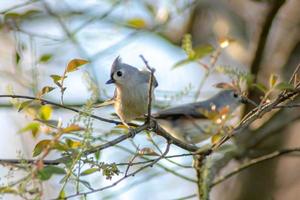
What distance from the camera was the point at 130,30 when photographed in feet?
10.9

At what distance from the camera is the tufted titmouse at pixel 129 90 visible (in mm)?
2184

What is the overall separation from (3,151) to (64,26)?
4.98ft

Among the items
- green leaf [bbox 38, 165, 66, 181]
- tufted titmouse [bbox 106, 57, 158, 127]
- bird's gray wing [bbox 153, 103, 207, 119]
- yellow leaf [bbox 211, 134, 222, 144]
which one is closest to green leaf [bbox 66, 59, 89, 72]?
green leaf [bbox 38, 165, 66, 181]

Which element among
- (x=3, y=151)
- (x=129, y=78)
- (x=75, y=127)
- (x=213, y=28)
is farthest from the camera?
(x=3, y=151)

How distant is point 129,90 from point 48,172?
3.42 ft

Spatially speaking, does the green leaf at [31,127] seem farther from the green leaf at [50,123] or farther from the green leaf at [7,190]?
the green leaf at [7,190]

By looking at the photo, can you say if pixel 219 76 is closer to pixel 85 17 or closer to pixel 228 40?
pixel 85 17

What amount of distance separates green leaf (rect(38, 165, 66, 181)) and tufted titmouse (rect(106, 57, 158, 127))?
75 cm

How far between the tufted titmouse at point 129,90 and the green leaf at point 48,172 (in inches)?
29.5

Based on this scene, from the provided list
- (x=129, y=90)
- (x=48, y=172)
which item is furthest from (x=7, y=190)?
(x=129, y=90)

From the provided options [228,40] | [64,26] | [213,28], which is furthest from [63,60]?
[228,40]

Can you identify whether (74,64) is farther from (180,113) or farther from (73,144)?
(180,113)

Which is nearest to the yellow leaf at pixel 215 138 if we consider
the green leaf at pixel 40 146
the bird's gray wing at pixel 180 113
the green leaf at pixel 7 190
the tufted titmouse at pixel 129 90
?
the tufted titmouse at pixel 129 90

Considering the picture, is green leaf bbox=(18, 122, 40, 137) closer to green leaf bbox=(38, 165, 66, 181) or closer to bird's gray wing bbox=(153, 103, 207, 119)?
green leaf bbox=(38, 165, 66, 181)
